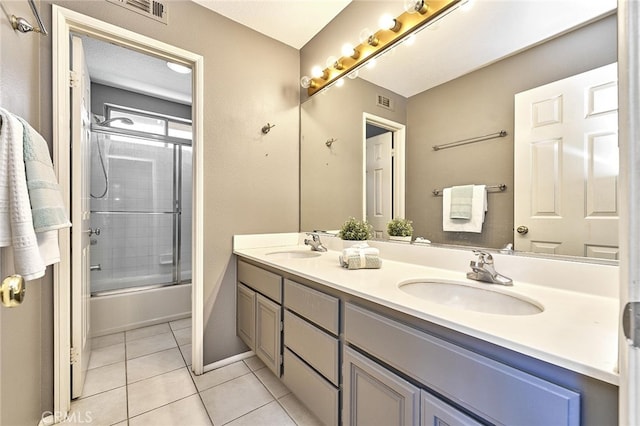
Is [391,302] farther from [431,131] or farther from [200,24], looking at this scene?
[200,24]

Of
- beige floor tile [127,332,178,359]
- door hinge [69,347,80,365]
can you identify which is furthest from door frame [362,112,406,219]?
beige floor tile [127,332,178,359]

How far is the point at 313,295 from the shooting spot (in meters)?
1.24

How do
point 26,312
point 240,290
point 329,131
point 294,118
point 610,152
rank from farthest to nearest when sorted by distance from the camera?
point 294,118
point 329,131
point 240,290
point 26,312
point 610,152

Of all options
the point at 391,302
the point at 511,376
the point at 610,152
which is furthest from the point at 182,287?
the point at 610,152

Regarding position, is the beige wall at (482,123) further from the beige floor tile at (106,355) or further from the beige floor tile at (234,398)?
the beige floor tile at (106,355)

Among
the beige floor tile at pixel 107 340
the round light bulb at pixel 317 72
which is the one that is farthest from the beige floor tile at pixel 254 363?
the round light bulb at pixel 317 72

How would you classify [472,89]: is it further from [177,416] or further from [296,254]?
[177,416]

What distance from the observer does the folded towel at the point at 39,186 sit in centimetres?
94

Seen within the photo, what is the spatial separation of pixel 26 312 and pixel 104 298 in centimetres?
135

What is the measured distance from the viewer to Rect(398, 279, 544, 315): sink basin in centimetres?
93

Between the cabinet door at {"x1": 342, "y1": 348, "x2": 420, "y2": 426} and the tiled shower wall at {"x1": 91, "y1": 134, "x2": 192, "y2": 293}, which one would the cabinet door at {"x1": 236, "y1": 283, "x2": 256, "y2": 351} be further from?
the tiled shower wall at {"x1": 91, "y1": 134, "x2": 192, "y2": 293}

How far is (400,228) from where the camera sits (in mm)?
1545

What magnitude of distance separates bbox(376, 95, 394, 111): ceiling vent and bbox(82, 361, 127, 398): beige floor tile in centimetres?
235

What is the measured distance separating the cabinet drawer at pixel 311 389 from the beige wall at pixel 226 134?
0.73 m
